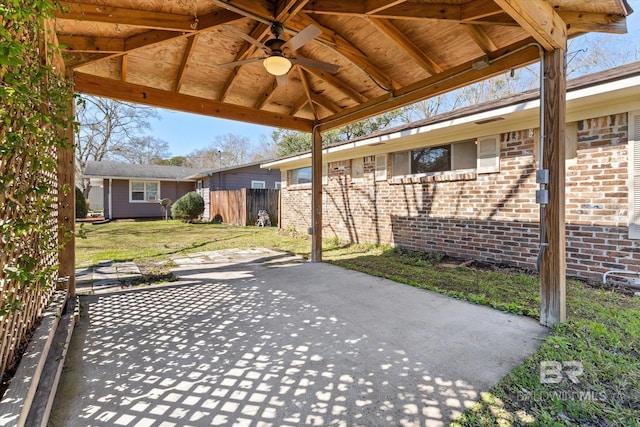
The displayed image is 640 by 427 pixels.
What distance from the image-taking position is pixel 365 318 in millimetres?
3090

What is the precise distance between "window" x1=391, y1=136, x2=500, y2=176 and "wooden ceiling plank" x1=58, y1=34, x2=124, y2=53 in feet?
17.8

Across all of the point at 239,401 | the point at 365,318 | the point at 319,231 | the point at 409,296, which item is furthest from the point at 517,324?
the point at 319,231

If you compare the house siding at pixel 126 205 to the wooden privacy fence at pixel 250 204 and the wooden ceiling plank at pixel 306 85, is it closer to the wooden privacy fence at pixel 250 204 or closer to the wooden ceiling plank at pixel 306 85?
the wooden privacy fence at pixel 250 204

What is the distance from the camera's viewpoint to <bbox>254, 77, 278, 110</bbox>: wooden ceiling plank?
4.83 meters

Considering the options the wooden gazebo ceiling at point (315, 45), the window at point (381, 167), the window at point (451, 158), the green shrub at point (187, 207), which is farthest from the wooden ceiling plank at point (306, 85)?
the green shrub at point (187, 207)

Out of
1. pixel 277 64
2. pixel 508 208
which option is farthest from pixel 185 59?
pixel 508 208

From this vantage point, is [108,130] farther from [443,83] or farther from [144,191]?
[443,83]

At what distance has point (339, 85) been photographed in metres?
4.75

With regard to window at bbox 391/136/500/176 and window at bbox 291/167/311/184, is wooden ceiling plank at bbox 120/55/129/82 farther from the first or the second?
window at bbox 291/167/311/184

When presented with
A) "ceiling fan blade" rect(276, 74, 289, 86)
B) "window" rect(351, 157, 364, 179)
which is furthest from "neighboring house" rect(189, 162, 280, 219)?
"ceiling fan blade" rect(276, 74, 289, 86)

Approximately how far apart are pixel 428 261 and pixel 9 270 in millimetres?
5781

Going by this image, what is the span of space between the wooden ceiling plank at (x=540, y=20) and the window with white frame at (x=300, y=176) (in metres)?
7.77

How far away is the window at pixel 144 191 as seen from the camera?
17.2 m

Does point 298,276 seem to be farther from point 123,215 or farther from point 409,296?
point 123,215
